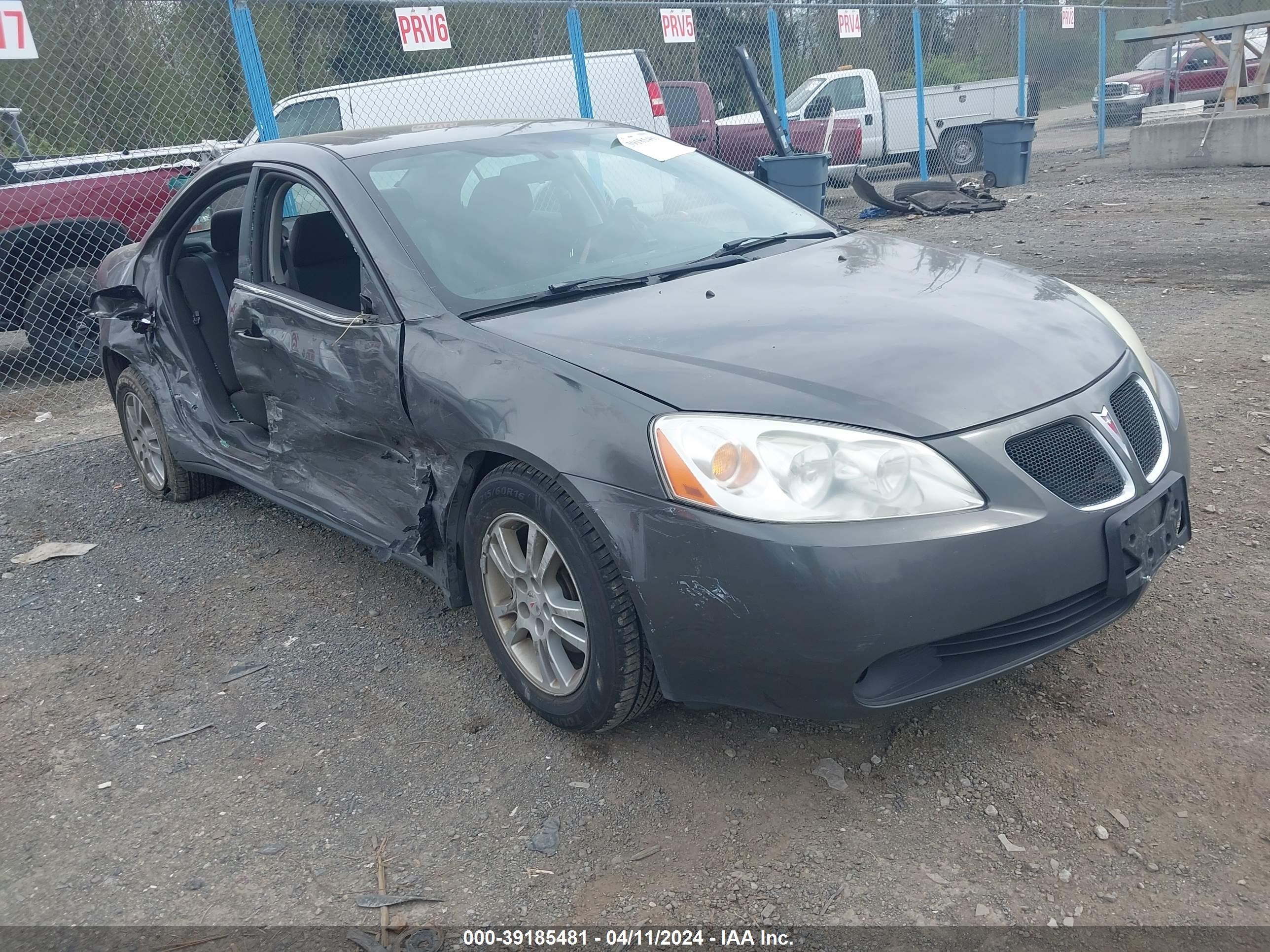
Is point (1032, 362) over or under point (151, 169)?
under

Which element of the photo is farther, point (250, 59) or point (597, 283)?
point (250, 59)

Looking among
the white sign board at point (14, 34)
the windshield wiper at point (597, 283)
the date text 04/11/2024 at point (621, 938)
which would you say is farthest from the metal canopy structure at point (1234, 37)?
the date text 04/11/2024 at point (621, 938)

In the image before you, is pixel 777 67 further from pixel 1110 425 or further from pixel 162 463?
pixel 1110 425

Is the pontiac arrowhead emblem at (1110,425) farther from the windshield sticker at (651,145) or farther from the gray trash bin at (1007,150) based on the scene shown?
the gray trash bin at (1007,150)

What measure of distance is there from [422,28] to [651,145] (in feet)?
19.6

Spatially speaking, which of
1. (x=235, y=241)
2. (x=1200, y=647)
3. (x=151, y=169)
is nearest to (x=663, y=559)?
(x=1200, y=647)

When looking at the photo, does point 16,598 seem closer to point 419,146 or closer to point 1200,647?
point 419,146

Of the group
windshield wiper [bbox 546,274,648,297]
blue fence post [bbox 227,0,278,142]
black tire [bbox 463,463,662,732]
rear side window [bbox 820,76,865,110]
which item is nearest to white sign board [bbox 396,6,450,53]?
blue fence post [bbox 227,0,278,142]

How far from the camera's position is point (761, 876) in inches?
95.5

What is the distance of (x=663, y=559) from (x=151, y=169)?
7.84 m

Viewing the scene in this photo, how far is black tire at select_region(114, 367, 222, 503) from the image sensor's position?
16.5 ft

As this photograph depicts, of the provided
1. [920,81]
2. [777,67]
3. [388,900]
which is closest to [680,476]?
[388,900]

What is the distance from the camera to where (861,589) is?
2.31 m

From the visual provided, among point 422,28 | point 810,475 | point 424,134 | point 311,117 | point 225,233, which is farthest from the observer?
point 311,117
